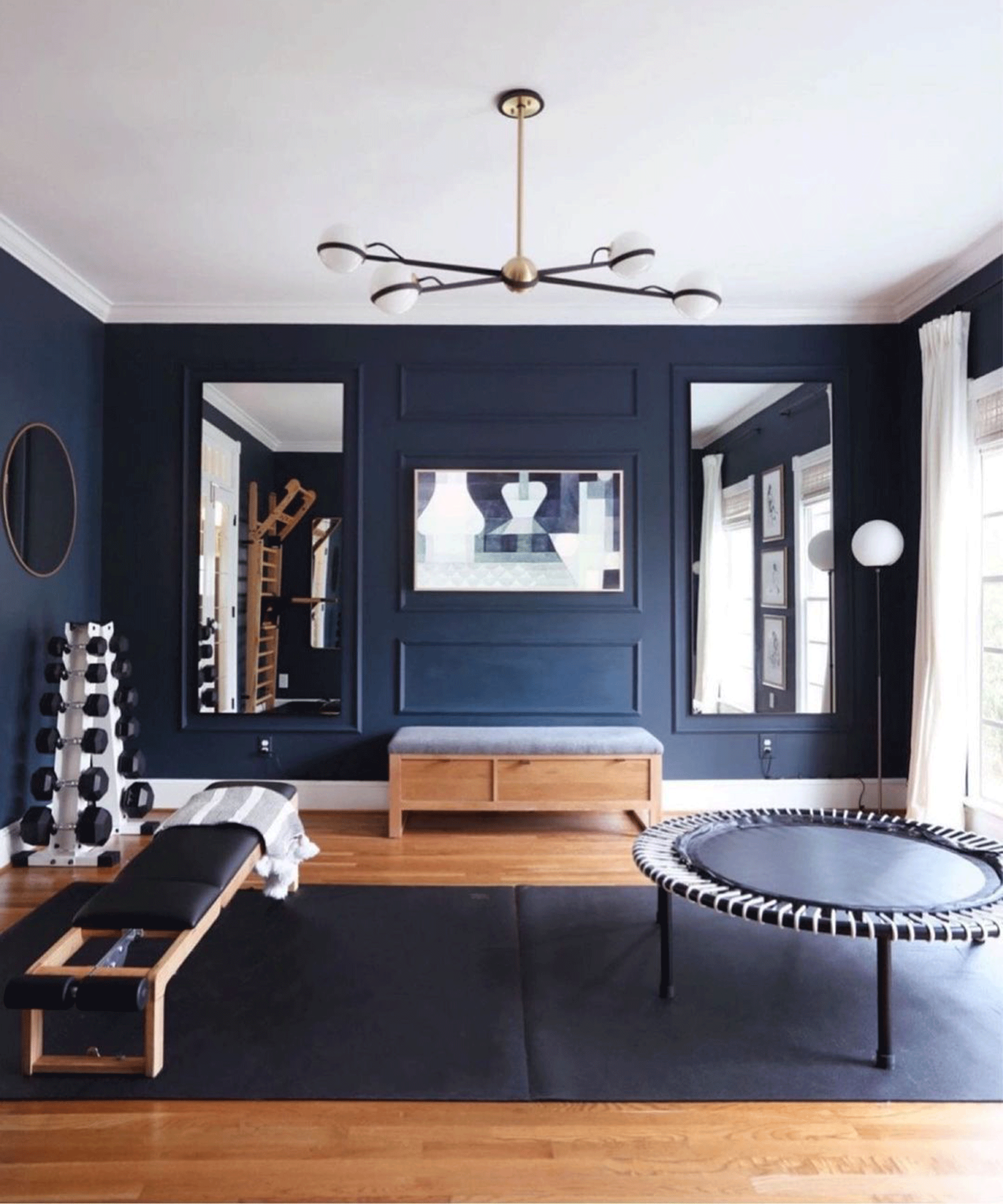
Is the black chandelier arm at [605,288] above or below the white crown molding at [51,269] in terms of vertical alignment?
below

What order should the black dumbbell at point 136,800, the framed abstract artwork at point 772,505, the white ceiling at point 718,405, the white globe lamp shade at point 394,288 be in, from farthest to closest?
the white ceiling at point 718,405 → the framed abstract artwork at point 772,505 → the black dumbbell at point 136,800 → the white globe lamp shade at point 394,288

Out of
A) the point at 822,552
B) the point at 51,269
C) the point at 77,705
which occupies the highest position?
the point at 51,269

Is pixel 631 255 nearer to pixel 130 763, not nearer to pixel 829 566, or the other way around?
pixel 829 566

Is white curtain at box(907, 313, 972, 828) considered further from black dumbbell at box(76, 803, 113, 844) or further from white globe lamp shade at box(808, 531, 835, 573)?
black dumbbell at box(76, 803, 113, 844)

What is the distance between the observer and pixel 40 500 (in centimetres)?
375

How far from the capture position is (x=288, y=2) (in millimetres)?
2129

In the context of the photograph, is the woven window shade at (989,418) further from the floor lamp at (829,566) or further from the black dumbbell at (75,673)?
the black dumbbell at (75,673)

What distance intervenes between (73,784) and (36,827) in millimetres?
Answer: 217

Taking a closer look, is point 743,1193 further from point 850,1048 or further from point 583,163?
point 583,163

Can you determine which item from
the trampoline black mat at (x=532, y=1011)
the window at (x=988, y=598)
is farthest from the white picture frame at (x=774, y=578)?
the trampoline black mat at (x=532, y=1011)

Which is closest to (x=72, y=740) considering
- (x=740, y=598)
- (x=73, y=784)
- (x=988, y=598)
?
(x=73, y=784)

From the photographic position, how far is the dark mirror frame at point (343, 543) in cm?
437

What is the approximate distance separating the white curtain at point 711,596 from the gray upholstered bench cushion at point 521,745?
1.76 ft

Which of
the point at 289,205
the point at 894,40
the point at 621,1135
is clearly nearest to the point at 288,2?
the point at 289,205
